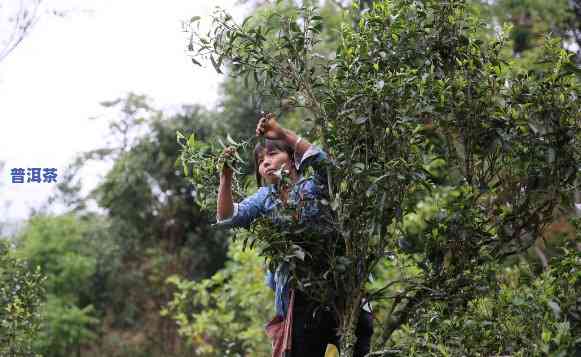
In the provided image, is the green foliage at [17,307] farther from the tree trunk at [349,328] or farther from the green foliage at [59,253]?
the green foliage at [59,253]

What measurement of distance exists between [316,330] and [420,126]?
784 millimetres

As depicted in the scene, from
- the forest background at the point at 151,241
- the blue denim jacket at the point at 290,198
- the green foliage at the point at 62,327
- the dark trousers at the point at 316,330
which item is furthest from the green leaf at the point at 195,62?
the green foliage at the point at 62,327

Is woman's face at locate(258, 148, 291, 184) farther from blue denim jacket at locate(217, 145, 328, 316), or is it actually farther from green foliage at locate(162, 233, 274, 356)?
A: green foliage at locate(162, 233, 274, 356)

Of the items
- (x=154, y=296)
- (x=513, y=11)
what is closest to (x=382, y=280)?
(x=154, y=296)

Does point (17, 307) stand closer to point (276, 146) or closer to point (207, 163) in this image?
point (207, 163)

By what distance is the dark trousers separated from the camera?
8.27 feet

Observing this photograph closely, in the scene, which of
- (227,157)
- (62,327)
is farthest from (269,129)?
(62,327)

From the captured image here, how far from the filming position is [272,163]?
2.47 metres

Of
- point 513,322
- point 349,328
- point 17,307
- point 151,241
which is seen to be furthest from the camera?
point 151,241

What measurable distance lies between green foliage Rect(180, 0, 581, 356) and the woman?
8 cm

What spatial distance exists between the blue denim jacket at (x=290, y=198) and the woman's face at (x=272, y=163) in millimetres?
41

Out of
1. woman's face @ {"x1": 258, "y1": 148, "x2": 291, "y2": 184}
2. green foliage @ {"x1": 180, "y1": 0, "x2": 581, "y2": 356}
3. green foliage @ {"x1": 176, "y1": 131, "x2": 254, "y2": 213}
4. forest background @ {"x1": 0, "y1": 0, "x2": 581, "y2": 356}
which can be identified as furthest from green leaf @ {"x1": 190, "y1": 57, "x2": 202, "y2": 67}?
forest background @ {"x1": 0, "y1": 0, "x2": 581, "y2": 356}

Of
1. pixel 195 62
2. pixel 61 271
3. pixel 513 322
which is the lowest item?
pixel 513 322

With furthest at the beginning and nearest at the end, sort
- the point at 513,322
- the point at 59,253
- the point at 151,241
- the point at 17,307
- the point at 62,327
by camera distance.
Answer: the point at 151,241
the point at 59,253
the point at 62,327
the point at 17,307
the point at 513,322
